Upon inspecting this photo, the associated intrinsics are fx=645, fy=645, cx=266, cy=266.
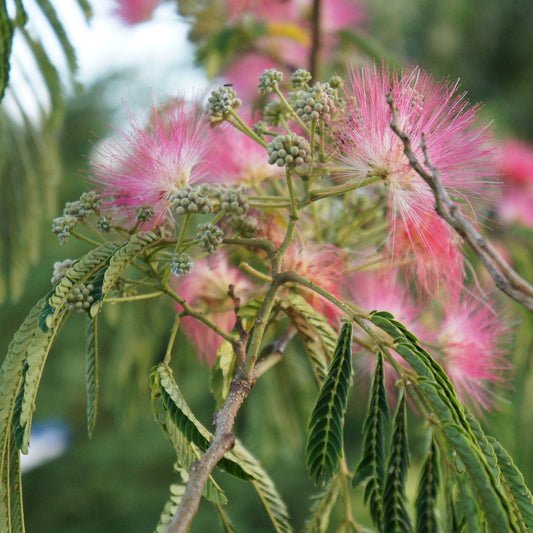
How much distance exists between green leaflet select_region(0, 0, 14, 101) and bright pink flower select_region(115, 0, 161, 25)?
1.51 m

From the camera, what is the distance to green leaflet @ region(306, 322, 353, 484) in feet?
3.27

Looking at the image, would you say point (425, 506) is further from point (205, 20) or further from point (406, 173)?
point (205, 20)

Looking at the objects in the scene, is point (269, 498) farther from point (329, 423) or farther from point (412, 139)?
point (412, 139)

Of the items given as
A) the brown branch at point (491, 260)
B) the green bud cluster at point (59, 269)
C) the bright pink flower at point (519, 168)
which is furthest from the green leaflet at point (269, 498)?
the bright pink flower at point (519, 168)

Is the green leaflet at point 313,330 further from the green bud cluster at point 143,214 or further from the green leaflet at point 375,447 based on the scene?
the green bud cluster at point 143,214

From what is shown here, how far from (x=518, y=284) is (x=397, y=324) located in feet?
0.75

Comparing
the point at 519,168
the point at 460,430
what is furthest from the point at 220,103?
the point at 519,168

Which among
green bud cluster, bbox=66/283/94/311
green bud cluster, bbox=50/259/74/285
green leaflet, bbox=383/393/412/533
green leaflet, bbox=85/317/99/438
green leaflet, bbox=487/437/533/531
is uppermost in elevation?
green bud cluster, bbox=50/259/74/285

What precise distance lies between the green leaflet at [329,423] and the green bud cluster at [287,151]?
12.4 inches

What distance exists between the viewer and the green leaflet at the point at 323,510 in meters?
1.25

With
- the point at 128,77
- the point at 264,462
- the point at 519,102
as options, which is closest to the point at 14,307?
the point at 128,77

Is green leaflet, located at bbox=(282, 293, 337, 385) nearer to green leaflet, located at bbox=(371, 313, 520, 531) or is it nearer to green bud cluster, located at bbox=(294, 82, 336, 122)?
green leaflet, located at bbox=(371, 313, 520, 531)

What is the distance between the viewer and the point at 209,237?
3.53 ft

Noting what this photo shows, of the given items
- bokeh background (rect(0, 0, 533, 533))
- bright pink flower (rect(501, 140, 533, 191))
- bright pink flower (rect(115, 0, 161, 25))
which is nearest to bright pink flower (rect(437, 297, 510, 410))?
bokeh background (rect(0, 0, 533, 533))
